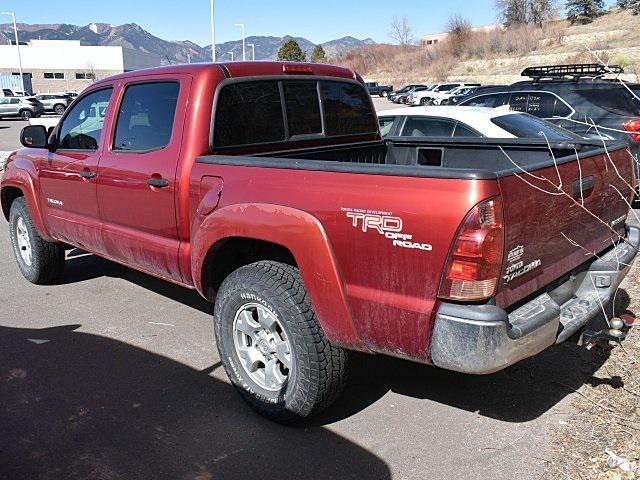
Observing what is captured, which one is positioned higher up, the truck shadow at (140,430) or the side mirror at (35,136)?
the side mirror at (35,136)

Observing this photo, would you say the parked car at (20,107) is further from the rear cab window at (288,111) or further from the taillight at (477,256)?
the taillight at (477,256)

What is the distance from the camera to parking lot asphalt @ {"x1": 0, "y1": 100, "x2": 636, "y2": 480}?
10.1 ft

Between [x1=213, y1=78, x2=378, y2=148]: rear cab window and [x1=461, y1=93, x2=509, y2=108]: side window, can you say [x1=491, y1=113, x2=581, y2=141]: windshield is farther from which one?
[x1=461, y1=93, x2=509, y2=108]: side window

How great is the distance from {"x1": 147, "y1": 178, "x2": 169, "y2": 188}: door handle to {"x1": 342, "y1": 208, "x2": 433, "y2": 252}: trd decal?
153 centimetres

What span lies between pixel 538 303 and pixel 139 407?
92.7 inches

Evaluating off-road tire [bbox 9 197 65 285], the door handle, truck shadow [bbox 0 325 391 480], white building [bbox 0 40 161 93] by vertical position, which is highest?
white building [bbox 0 40 161 93]

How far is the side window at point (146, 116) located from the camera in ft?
→ 13.1

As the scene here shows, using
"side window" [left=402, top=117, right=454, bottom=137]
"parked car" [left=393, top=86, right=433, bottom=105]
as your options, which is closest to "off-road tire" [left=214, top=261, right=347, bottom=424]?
"side window" [left=402, top=117, right=454, bottom=137]

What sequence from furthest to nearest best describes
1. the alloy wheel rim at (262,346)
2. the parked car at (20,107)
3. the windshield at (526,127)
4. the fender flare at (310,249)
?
the parked car at (20,107) < the windshield at (526,127) < the alloy wheel rim at (262,346) < the fender flare at (310,249)

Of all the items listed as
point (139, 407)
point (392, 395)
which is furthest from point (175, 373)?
point (392, 395)

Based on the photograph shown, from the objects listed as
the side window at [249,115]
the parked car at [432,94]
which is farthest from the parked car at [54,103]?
the side window at [249,115]

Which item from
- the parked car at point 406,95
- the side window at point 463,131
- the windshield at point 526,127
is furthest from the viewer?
the parked car at point 406,95

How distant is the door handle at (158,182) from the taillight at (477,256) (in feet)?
6.63

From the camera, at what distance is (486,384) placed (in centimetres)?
393
